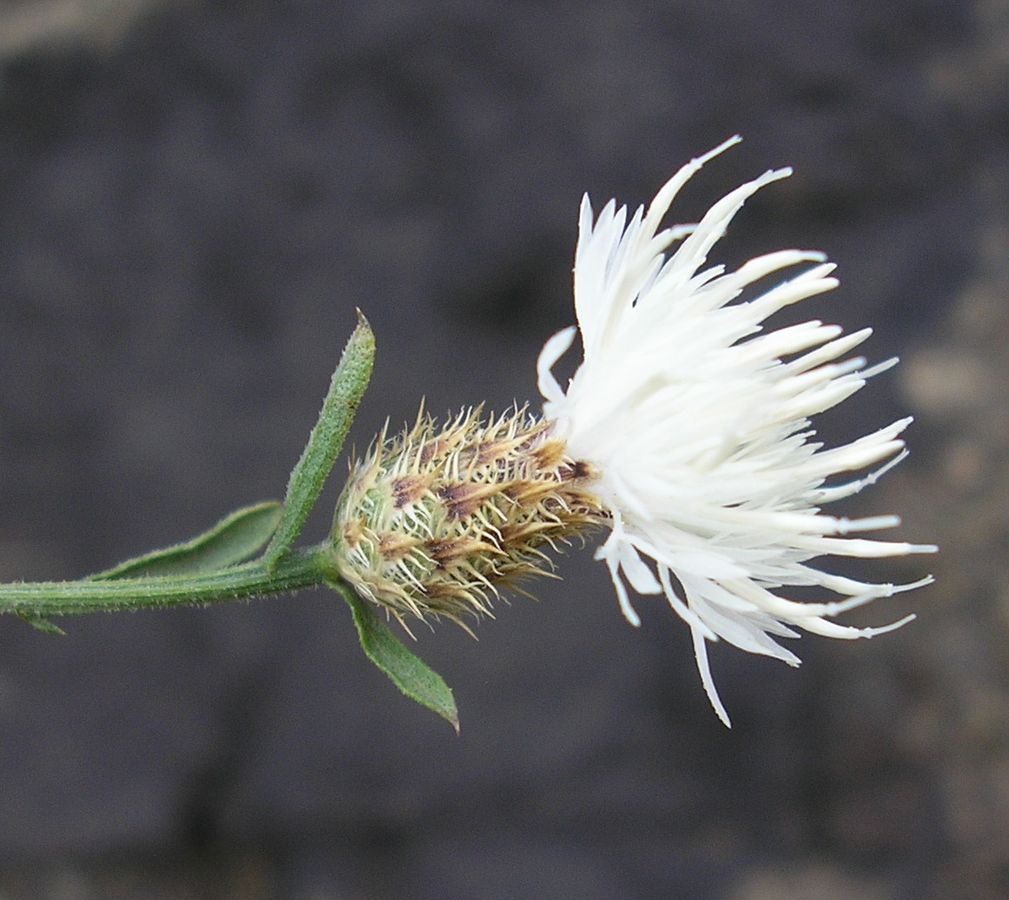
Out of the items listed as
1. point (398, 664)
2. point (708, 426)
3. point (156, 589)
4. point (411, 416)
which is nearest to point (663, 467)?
point (708, 426)

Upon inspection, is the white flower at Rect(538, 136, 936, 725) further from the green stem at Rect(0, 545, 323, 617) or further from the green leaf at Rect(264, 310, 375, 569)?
the green stem at Rect(0, 545, 323, 617)

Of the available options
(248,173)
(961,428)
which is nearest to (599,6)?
(248,173)

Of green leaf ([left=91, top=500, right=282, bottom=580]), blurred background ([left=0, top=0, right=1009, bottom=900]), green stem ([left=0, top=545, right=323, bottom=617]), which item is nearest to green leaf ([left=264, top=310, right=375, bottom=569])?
green stem ([left=0, top=545, right=323, bottom=617])

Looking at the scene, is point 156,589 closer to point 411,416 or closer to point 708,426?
point 708,426

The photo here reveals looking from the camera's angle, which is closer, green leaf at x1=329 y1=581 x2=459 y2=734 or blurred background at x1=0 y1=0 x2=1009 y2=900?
green leaf at x1=329 y1=581 x2=459 y2=734

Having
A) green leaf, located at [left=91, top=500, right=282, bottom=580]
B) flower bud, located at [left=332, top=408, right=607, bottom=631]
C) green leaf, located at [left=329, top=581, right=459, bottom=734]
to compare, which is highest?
green leaf, located at [left=91, top=500, right=282, bottom=580]

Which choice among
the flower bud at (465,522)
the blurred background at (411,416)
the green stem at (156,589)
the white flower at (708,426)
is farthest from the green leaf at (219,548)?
the blurred background at (411,416)

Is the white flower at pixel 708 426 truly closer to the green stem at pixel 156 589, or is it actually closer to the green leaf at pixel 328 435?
the green leaf at pixel 328 435

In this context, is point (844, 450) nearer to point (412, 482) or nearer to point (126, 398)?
point (412, 482)
